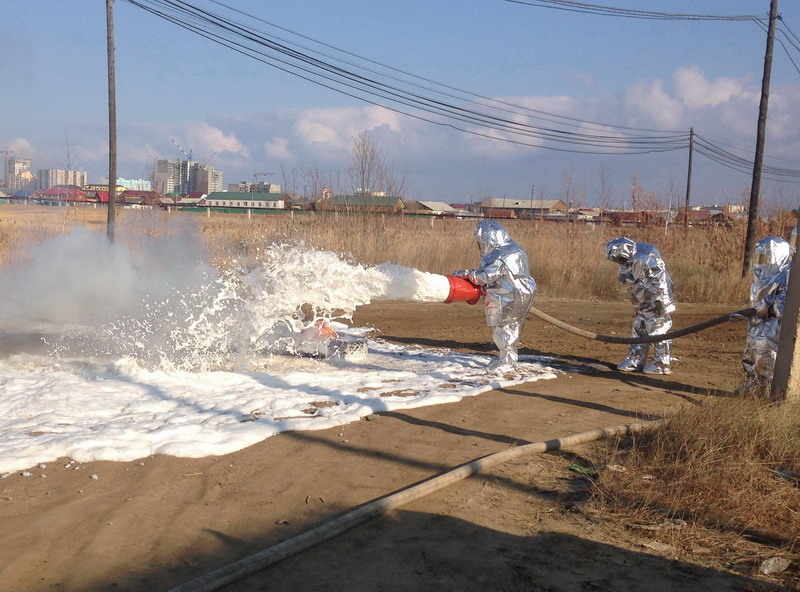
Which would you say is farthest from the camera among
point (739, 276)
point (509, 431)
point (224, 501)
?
point (739, 276)

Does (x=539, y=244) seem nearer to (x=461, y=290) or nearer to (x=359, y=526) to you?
(x=461, y=290)

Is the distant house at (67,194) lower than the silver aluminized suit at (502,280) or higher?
higher

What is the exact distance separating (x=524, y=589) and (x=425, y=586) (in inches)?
20.0

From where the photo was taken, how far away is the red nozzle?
28.7 ft

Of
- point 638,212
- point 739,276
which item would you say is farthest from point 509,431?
point 638,212

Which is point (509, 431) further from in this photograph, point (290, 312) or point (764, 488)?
point (290, 312)

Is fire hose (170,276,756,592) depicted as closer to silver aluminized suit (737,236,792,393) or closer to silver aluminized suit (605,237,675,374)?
silver aluminized suit (737,236,792,393)

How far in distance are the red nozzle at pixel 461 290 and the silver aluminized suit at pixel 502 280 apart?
0.07m

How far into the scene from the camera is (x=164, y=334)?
30.1 ft

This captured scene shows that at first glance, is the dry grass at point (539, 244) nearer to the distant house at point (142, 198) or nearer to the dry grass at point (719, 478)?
the distant house at point (142, 198)

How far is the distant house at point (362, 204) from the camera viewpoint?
2233 centimetres

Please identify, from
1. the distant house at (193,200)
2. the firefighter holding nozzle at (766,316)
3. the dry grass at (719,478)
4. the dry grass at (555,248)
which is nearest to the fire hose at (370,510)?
the dry grass at (719,478)

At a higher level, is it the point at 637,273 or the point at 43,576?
the point at 637,273

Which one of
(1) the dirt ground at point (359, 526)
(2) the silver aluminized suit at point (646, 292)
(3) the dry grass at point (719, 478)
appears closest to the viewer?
(1) the dirt ground at point (359, 526)
